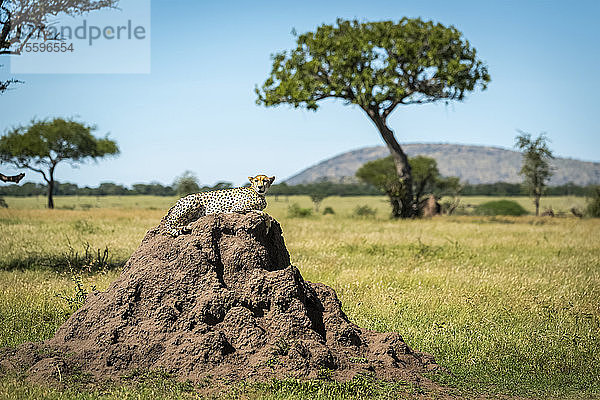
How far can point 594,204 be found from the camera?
117ft

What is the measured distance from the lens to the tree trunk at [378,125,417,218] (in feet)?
98.4

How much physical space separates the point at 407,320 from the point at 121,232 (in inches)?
484

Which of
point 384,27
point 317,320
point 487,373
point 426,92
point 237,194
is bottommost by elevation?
point 487,373

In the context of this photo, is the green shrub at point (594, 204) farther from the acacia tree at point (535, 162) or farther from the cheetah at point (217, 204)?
the cheetah at point (217, 204)

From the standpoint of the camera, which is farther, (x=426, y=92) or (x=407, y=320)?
(x=426, y=92)

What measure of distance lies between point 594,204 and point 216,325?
35.2 meters

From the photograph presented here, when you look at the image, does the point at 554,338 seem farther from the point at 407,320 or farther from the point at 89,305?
the point at 89,305

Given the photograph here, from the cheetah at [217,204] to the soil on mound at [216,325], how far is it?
0.25 metres

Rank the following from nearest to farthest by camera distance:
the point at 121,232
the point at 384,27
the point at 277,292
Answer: the point at 277,292
the point at 121,232
the point at 384,27

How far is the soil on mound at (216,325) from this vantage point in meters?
5.65

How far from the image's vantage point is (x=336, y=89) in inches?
1170

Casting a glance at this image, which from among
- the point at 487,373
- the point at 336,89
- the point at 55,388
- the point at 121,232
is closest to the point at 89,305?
the point at 55,388

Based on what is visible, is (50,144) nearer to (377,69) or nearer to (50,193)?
(50,193)

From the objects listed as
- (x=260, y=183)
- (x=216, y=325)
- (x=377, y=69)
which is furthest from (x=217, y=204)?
(x=377, y=69)
